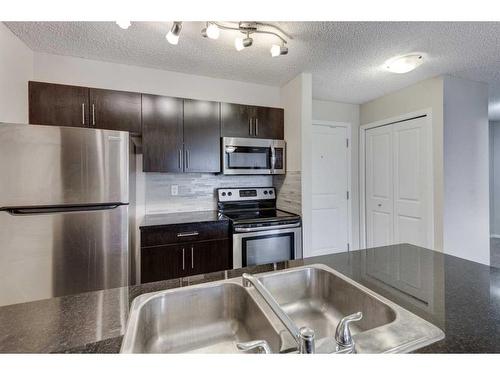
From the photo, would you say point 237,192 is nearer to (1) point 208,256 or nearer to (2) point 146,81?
(1) point 208,256

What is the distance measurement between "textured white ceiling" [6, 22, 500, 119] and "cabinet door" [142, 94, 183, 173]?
398 mm

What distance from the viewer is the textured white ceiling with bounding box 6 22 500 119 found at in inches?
68.9

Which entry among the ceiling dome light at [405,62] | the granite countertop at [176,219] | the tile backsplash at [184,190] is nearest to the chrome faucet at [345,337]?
the granite countertop at [176,219]

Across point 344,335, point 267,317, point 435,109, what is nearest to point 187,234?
point 267,317

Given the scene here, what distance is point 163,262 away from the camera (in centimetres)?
205

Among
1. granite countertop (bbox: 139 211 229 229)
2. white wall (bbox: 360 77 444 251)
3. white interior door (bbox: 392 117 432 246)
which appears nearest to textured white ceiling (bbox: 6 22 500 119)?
white wall (bbox: 360 77 444 251)

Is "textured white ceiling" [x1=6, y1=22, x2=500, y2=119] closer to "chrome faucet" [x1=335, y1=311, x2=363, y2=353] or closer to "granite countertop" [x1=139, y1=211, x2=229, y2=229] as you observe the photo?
"granite countertop" [x1=139, y1=211, x2=229, y2=229]

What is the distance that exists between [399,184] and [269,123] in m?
1.85

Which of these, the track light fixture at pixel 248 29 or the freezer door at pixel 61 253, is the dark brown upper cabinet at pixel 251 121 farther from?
the freezer door at pixel 61 253

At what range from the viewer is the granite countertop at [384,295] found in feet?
2.07

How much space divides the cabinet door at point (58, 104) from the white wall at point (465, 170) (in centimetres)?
353

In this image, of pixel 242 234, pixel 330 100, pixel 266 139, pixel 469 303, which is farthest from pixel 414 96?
pixel 469 303
